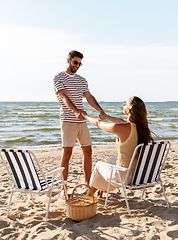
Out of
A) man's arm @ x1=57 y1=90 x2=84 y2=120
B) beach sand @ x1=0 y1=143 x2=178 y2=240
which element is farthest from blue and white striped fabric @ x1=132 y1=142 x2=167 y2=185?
man's arm @ x1=57 y1=90 x2=84 y2=120

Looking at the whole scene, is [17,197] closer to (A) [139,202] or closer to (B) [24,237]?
(B) [24,237]

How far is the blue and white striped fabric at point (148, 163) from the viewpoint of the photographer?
3076mm

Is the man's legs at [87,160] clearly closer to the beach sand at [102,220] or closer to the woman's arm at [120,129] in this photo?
the beach sand at [102,220]

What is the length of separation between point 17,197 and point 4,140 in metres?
8.26

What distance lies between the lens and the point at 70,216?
309cm

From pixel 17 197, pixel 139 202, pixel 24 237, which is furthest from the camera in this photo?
pixel 17 197

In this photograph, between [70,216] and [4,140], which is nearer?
[70,216]

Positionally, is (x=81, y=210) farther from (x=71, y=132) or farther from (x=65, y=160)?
(x=71, y=132)

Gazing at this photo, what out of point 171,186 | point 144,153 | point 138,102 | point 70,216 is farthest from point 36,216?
point 171,186

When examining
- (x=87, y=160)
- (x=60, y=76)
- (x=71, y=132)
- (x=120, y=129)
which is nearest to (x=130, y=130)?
(x=120, y=129)

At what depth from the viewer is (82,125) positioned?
4.16 metres

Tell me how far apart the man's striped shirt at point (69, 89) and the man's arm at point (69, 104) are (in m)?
0.07

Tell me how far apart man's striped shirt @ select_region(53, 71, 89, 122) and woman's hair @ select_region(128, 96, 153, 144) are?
3.81 feet

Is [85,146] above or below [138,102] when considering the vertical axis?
below
